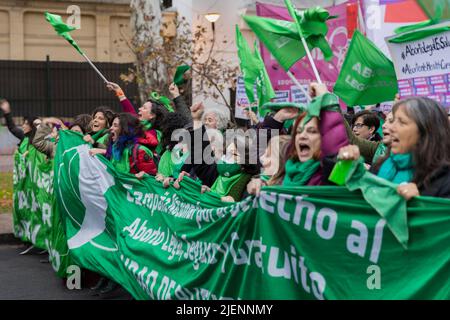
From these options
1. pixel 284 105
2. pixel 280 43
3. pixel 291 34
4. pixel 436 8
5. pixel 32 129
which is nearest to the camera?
pixel 284 105

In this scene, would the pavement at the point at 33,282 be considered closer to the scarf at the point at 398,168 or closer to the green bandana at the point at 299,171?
the green bandana at the point at 299,171

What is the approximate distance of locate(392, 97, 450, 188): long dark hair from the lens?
3.78 metres

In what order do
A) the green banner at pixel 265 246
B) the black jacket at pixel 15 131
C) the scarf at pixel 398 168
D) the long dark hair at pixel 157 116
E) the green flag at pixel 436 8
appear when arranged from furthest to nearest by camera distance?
the black jacket at pixel 15 131, the long dark hair at pixel 157 116, the green flag at pixel 436 8, the scarf at pixel 398 168, the green banner at pixel 265 246

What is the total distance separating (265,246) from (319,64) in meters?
7.59

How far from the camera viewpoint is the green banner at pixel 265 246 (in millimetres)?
3455

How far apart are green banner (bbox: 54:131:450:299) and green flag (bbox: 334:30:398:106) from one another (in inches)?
97.9

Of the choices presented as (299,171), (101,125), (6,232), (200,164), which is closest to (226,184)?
(200,164)

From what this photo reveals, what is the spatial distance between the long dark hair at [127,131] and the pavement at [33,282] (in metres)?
1.39

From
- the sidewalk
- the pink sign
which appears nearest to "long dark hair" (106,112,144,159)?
the pink sign

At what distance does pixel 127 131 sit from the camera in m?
7.14

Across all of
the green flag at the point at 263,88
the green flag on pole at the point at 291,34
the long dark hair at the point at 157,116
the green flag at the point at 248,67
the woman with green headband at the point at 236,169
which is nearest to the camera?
the woman with green headband at the point at 236,169

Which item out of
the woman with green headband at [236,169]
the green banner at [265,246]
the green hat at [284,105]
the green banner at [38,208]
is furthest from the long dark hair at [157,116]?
the green hat at [284,105]

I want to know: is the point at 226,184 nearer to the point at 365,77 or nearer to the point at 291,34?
the point at 291,34
